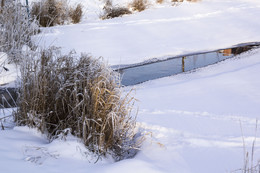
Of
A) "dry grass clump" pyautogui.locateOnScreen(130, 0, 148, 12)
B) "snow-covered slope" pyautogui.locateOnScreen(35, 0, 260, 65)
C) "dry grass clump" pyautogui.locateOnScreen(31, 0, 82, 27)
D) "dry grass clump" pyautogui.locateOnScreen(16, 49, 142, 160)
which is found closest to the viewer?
"dry grass clump" pyautogui.locateOnScreen(16, 49, 142, 160)

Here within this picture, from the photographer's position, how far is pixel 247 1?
8.82m

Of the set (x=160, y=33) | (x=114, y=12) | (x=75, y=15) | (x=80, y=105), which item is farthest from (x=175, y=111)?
(x=114, y=12)

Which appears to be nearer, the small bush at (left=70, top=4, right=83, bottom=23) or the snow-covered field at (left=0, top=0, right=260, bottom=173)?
the snow-covered field at (left=0, top=0, right=260, bottom=173)

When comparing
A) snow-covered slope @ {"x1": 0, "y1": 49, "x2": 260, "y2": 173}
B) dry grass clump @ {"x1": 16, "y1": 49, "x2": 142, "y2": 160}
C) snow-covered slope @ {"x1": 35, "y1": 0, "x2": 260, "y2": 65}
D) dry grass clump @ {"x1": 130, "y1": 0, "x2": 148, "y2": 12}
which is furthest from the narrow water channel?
dry grass clump @ {"x1": 130, "y1": 0, "x2": 148, "y2": 12}

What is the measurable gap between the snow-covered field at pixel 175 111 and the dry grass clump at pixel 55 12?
73 centimetres

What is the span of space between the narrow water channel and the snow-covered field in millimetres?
166

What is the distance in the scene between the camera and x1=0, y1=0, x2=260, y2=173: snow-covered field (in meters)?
1.83

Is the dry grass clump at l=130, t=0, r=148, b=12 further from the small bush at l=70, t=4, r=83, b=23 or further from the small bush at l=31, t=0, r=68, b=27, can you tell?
the small bush at l=31, t=0, r=68, b=27

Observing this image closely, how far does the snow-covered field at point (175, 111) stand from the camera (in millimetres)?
1826

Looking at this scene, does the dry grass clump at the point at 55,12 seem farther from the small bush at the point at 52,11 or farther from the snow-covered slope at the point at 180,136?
the snow-covered slope at the point at 180,136

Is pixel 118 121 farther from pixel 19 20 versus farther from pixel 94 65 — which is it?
pixel 19 20

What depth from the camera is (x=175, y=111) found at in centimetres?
278

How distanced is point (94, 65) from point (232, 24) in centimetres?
492

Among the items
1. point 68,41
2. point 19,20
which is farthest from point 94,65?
point 68,41
